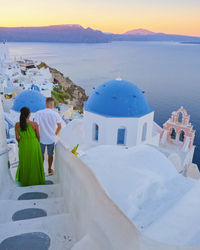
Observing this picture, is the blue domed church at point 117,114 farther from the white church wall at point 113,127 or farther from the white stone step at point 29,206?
the white stone step at point 29,206

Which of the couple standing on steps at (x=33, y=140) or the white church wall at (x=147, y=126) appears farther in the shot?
the white church wall at (x=147, y=126)

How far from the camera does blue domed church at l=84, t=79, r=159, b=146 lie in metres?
7.30

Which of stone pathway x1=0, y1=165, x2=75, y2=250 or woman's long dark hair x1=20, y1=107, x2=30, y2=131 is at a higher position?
woman's long dark hair x1=20, y1=107, x2=30, y2=131

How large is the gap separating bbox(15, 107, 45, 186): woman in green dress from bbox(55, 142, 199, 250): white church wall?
732 millimetres

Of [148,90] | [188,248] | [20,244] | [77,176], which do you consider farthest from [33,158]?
[148,90]

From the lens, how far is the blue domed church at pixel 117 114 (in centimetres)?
730

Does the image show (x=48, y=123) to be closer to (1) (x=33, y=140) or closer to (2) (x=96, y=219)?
(1) (x=33, y=140)

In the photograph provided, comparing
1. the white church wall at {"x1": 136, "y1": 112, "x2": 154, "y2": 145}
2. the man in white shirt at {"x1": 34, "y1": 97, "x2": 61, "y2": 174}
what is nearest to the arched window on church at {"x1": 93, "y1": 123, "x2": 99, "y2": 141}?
the white church wall at {"x1": 136, "y1": 112, "x2": 154, "y2": 145}

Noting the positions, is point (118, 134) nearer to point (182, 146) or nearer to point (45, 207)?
point (182, 146)

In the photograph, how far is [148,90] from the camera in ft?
123

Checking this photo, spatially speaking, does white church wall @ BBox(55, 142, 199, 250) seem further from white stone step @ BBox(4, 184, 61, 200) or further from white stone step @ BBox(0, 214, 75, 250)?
white stone step @ BBox(4, 184, 61, 200)

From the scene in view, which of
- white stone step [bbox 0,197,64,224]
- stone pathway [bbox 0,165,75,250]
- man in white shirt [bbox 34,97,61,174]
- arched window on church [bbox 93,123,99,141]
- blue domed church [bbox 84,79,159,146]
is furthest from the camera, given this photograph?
arched window on church [bbox 93,123,99,141]

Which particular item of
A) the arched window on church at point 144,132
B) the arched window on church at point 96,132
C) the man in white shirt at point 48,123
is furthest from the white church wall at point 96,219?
the arched window on church at point 144,132

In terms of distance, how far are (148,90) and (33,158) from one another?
35965mm
